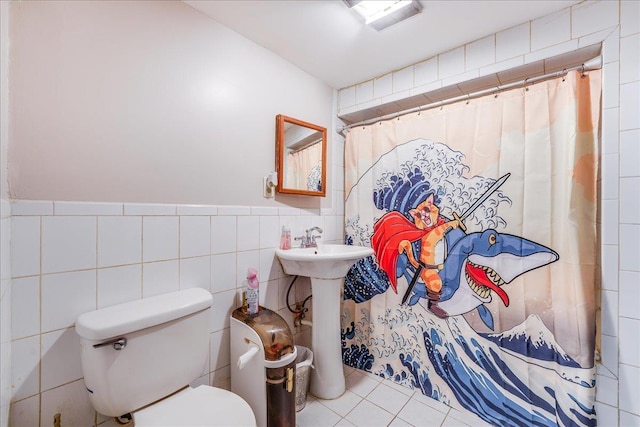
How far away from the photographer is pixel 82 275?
976 mm

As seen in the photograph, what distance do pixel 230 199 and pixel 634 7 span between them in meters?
1.98

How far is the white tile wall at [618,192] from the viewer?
1.14 m

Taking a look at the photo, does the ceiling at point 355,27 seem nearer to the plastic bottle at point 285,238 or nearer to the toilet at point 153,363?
the plastic bottle at point 285,238

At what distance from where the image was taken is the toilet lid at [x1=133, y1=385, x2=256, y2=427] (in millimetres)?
909

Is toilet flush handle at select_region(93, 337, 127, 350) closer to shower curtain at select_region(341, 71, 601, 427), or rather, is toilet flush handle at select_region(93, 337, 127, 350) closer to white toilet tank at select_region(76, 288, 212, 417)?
white toilet tank at select_region(76, 288, 212, 417)

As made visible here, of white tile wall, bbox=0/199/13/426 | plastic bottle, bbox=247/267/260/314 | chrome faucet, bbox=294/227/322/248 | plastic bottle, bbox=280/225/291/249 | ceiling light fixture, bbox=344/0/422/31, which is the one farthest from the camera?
chrome faucet, bbox=294/227/322/248

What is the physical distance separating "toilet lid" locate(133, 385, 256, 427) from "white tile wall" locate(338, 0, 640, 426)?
5.04 feet

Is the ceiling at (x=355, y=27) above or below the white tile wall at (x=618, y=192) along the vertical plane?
above

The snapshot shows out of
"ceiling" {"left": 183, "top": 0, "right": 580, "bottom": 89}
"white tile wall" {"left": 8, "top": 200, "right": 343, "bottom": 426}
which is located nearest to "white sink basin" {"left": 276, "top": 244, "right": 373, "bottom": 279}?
"white tile wall" {"left": 8, "top": 200, "right": 343, "bottom": 426}

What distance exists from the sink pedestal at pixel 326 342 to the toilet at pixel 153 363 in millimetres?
662

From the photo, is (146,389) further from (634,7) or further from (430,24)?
(634,7)

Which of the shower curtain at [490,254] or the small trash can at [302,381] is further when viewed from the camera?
the small trash can at [302,381]

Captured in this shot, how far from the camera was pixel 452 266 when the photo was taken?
1547 millimetres

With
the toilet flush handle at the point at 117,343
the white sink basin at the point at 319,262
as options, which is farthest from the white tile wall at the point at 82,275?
the white sink basin at the point at 319,262
